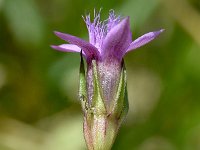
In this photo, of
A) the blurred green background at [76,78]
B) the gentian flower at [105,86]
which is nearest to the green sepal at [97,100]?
the gentian flower at [105,86]

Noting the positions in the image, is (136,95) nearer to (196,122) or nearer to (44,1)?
(196,122)

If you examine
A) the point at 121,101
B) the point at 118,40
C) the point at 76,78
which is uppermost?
the point at 76,78

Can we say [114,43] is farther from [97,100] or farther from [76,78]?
[76,78]

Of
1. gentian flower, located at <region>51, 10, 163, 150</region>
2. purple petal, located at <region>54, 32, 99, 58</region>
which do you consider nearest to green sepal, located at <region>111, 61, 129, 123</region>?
gentian flower, located at <region>51, 10, 163, 150</region>

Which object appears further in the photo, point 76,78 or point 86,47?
point 76,78

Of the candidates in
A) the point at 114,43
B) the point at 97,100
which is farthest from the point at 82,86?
the point at 114,43

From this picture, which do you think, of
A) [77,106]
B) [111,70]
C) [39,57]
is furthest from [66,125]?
[111,70]
